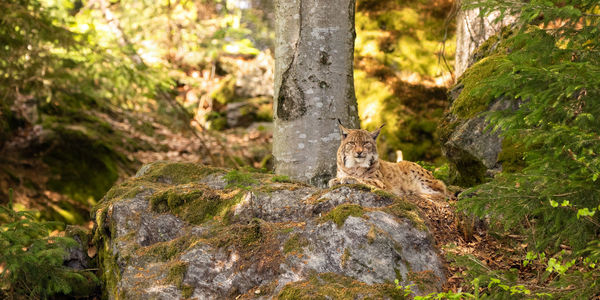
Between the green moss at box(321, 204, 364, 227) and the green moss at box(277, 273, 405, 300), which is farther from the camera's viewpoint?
the green moss at box(321, 204, 364, 227)

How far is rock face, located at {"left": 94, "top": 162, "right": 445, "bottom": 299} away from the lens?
368cm

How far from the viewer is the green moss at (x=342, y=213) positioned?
3.91 meters

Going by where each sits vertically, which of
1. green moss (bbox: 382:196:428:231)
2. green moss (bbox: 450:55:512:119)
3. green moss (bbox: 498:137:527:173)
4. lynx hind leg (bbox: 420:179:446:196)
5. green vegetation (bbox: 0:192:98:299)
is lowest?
green vegetation (bbox: 0:192:98:299)

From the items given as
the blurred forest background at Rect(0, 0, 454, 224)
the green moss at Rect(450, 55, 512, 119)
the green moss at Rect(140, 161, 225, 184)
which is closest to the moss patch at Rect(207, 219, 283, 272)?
the green moss at Rect(140, 161, 225, 184)

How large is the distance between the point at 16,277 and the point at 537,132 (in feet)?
15.3

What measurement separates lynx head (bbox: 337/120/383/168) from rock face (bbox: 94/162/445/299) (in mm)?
1060

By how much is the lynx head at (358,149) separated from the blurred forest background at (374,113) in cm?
128

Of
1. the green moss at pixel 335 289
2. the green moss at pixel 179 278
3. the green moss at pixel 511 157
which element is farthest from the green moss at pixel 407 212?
the green moss at pixel 511 157

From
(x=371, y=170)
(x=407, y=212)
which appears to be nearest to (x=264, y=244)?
(x=407, y=212)

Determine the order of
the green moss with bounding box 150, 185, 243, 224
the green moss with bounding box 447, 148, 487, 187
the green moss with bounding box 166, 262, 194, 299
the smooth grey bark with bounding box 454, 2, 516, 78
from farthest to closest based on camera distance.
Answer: the smooth grey bark with bounding box 454, 2, 516, 78, the green moss with bounding box 447, 148, 487, 187, the green moss with bounding box 150, 185, 243, 224, the green moss with bounding box 166, 262, 194, 299

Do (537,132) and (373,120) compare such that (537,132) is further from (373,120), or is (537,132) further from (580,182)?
(373,120)

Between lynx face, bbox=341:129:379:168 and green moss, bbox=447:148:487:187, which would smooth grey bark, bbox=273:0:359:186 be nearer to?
lynx face, bbox=341:129:379:168

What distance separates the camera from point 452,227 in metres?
4.58

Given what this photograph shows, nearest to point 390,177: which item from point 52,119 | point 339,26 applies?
point 339,26
